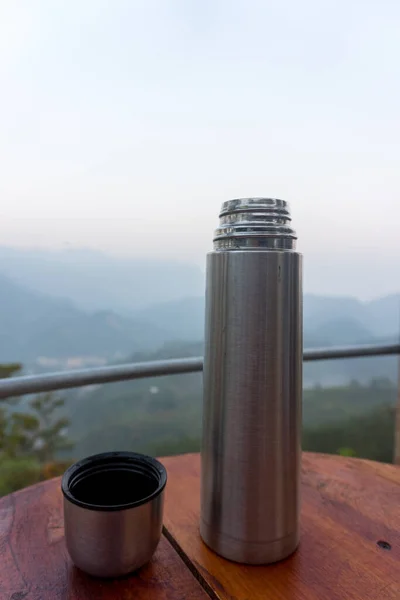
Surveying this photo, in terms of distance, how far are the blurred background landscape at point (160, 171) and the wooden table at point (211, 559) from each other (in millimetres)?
902

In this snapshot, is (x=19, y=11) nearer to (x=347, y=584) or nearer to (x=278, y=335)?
(x=278, y=335)

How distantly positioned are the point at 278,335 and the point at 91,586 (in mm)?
336

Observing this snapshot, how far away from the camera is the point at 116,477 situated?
0.48m

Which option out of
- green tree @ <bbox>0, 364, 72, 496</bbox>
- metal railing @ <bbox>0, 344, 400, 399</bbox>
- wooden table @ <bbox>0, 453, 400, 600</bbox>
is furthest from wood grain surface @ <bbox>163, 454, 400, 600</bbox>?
green tree @ <bbox>0, 364, 72, 496</bbox>

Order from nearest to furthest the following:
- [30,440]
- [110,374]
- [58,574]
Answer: [58,574], [110,374], [30,440]

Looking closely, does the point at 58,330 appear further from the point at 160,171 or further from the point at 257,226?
the point at 257,226

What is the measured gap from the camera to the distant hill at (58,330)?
1.57m

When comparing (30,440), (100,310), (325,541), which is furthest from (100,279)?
(325,541)

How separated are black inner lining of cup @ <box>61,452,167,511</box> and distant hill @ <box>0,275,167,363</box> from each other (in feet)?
3.38

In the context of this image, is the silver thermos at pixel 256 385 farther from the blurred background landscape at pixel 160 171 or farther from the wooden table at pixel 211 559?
the blurred background landscape at pixel 160 171

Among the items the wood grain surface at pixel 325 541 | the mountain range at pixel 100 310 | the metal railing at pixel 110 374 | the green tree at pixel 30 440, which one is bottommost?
the green tree at pixel 30 440

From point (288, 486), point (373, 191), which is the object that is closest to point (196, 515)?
point (288, 486)

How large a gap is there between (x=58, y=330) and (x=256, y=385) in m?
1.43

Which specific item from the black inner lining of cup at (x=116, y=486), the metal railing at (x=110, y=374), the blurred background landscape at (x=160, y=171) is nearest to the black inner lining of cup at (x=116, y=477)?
the black inner lining of cup at (x=116, y=486)
